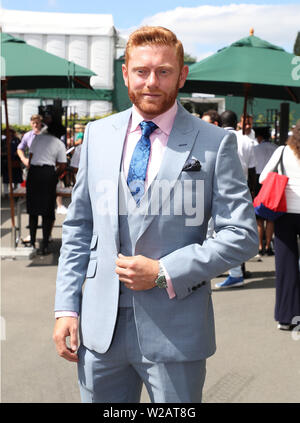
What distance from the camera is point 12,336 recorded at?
5207mm

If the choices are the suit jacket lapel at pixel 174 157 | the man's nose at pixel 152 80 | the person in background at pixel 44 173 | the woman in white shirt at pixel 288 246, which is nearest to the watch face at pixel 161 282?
the suit jacket lapel at pixel 174 157

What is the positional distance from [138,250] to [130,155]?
1.12ft

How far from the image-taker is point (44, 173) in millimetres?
8805

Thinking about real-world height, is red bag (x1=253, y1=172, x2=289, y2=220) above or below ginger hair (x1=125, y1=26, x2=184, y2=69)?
below

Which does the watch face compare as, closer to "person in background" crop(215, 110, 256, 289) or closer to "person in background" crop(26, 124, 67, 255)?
"person in background" crop(215, 110, 256, 289)

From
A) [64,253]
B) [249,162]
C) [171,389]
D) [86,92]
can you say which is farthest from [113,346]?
[86,92]

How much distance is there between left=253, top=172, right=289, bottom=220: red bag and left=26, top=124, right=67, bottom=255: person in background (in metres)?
4.23

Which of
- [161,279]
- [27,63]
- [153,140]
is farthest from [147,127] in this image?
[27,63]

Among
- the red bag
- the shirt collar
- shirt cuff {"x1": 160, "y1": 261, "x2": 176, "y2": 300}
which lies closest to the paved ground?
the red bag

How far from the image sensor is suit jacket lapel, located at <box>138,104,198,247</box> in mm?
1981

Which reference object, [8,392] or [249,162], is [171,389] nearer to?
[8,392]

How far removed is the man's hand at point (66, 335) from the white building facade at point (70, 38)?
35231 mm

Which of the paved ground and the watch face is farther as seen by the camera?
the paved ground

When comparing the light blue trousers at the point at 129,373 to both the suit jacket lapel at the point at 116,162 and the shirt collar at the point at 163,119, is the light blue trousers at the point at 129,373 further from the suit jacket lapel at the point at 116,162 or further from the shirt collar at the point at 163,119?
the shirt collar at the point at 163,119
